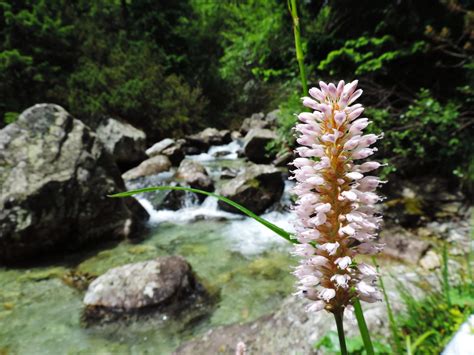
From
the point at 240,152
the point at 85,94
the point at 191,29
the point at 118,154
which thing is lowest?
the point at 118,154

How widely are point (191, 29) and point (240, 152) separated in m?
15.0

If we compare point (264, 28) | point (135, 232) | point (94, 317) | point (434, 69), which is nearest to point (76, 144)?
point (135, 232)

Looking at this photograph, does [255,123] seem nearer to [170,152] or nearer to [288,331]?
[170,152]

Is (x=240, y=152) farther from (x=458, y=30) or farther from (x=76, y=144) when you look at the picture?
(x=458, y=30)

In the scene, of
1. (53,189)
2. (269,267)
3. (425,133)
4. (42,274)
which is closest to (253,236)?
(269,267)

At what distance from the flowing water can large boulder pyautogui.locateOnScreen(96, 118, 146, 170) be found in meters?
5.25

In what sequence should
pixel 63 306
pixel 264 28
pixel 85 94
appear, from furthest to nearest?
pixel 85 94 → pixel 264 28 → pixel 63 306

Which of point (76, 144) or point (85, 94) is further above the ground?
point (85, 94)

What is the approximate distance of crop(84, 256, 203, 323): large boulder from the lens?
4004 mm

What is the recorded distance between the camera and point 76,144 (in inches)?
261

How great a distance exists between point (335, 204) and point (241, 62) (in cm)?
913

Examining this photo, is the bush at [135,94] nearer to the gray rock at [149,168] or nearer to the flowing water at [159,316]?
the gray rock at [149,168]

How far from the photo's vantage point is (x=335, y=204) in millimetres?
790

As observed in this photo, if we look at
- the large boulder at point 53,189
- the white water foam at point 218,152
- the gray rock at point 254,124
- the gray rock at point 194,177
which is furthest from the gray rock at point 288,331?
the gray rock at point 254,124
